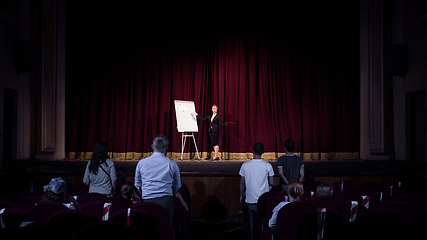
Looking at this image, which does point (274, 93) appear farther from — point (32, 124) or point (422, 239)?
point (422, 239)

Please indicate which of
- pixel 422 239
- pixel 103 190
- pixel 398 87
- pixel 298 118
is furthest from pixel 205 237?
pixel 398 87

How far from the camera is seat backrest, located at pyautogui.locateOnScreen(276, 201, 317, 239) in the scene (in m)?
2.31

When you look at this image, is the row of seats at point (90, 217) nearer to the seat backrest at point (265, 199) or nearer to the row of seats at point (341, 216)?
Answer: the row of seats at point (341, 216)

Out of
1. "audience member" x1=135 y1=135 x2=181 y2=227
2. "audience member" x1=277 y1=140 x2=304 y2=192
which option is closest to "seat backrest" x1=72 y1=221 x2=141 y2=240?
"audience member" x1=135 y1=135 x2=181 y2=227

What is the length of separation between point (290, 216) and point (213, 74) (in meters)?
6.98

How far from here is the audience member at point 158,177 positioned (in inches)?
109

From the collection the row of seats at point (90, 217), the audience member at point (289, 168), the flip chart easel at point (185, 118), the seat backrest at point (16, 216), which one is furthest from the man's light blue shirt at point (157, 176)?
the flip chart easel at point (185, 118)

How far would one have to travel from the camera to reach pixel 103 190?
11.3 ft

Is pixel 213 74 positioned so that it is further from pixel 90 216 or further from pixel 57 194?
pixel 90 216

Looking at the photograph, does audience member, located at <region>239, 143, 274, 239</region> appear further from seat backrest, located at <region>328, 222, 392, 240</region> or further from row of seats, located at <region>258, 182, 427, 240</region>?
seat backrest, located at <region>328, 222, 392, 240</region>

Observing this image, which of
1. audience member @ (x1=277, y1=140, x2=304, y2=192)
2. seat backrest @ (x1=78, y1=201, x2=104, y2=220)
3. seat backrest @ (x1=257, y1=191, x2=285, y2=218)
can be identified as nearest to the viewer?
seat backrest @ (x1=78, y1=201, x2=104, y2=220)

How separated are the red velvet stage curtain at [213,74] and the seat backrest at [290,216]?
20.9 ft

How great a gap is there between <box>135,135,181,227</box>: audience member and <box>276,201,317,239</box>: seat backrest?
3.36 ft

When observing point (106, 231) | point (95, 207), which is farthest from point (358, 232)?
point (95, 207)
